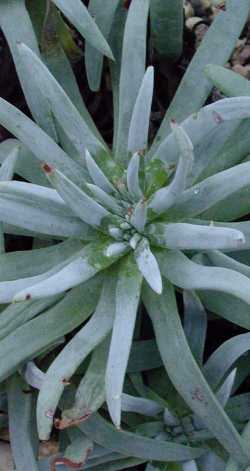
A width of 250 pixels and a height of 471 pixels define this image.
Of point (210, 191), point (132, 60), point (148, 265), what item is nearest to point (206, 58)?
point (132, 60)

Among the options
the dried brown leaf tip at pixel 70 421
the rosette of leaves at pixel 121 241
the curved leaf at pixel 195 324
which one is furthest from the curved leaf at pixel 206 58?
the dried brown leaf tip at pixel 70 421

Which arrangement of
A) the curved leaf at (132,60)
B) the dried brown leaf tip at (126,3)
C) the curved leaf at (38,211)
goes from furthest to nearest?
1. the dried brown leaf tip at (126,3)
2. the curved leaf at (132,60)
3. the curved leaf at (38,211)

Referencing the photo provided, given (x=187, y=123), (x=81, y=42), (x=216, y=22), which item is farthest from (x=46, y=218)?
(x=81, y=42)

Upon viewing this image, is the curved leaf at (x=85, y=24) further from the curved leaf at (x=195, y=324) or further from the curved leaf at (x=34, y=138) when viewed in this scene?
the curved leaf at (x=195, y=324)

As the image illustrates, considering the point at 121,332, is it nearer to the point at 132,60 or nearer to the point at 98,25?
the point at 132,60

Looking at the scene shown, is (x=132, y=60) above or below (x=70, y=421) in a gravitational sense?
above

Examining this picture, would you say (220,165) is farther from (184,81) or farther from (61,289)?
(61,289)

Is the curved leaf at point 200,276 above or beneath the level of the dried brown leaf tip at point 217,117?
beneath

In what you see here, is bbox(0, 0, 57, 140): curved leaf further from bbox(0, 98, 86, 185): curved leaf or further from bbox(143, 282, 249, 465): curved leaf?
bbox(143, 282, 249, 465): curved leaf
